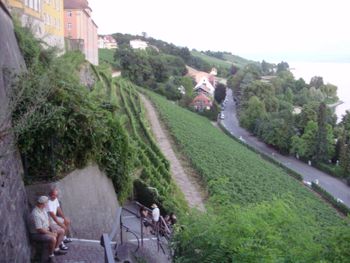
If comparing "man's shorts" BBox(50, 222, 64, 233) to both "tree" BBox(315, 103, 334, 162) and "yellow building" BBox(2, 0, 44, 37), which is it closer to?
"yellow building" BBox(2, 0, 44, 37)

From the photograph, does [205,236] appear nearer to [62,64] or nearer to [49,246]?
[49,246]

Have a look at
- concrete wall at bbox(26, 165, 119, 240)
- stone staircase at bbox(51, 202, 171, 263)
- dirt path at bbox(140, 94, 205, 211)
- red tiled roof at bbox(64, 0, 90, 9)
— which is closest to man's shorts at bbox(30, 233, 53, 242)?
stone staircase at bbox(51, 202, 171, 263)

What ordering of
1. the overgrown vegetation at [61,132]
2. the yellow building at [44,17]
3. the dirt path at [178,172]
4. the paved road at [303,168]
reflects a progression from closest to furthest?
the overgrown vegetation at [61,132], the yellow building at [44,17], the dirt path at [178,172], the paved road at [303,168]

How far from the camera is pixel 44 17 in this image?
1145 inches

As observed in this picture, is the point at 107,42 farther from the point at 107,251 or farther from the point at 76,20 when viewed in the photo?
the point at 107,251

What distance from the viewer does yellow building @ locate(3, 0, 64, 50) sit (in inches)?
827

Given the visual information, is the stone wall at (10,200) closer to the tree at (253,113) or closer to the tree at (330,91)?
the tree at (253,113)

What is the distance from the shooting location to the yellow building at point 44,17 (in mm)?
21000

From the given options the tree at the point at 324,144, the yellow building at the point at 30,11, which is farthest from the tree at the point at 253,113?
the yellow building at the point at 30,11

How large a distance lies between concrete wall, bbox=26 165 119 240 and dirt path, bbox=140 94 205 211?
14.9 feet

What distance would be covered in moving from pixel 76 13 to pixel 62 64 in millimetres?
32960

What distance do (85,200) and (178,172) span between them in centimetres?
1802

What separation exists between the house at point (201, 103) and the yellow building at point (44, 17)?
143 feet

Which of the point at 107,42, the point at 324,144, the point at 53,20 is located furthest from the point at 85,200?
the point at 107,42
